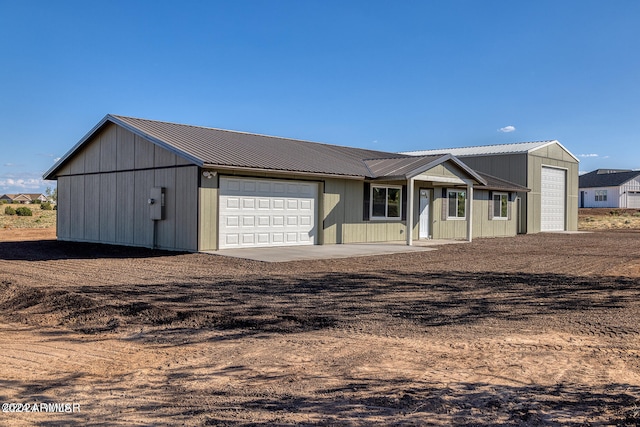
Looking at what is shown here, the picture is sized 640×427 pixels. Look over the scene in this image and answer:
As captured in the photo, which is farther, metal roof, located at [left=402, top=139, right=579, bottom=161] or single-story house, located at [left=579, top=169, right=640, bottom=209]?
single-story house, located at [left=579, top=169, right=640, bottom=209]

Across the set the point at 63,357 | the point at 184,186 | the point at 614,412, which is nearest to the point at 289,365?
the point at 63,357

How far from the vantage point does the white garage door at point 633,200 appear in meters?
66.7

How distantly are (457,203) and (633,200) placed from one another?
5355 cm

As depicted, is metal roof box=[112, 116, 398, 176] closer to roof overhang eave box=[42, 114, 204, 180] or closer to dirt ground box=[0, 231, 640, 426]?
roof overhang eave box=[42, 114, 204, 180]

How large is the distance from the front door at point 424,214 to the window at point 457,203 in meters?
1.53

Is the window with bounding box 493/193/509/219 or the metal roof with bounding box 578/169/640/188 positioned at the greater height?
the metal roof with bounding box 578/169/640/188

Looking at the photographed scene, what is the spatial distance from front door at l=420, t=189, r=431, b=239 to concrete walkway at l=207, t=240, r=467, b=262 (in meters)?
2.95

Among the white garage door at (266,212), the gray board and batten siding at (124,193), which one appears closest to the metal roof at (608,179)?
the white garage door at (266,212)

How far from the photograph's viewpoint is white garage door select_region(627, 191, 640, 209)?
6669 cm

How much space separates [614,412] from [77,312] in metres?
6.36

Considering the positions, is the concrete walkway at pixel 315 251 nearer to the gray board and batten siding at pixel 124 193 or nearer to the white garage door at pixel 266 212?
the white garage door at pixel 266 212

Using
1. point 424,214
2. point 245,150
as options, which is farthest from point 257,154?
point 424,214

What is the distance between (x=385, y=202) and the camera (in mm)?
20578

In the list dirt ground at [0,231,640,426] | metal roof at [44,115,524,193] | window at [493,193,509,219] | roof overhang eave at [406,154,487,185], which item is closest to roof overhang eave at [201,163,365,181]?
metal roof at [44,115,524,193]
